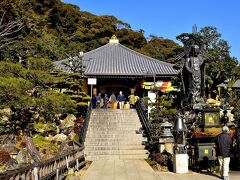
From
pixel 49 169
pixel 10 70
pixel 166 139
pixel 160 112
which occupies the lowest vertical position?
pixel 49 169

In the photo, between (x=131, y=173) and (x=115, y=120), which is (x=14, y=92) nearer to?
(x=131, y=173)

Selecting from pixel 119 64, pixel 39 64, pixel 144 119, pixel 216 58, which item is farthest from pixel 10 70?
pixel 216 58

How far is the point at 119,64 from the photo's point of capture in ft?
100

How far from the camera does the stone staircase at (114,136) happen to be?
630 inches

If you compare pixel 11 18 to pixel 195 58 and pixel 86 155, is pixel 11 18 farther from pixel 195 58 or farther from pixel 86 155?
pixel 195 58

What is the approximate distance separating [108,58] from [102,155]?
17765mm

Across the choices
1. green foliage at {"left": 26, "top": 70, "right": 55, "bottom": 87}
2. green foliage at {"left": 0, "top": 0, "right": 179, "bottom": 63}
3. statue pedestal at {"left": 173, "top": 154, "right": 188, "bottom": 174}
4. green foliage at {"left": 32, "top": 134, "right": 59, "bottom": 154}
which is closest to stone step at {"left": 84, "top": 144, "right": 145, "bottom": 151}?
green foliage at {"left": 32, "top": 134, "right": 59, "bottom": 154}

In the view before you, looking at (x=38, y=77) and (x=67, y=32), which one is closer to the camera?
(x=38, y=77)

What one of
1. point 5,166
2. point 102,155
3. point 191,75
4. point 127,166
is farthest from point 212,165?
point 5,166

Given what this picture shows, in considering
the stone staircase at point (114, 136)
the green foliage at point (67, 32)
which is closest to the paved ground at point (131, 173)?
the stone staircase at point (114, 136)

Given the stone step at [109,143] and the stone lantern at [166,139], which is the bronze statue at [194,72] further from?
the stone step at [109,143]

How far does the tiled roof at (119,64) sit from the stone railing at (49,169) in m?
15.8

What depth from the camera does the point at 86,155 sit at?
15672 mm

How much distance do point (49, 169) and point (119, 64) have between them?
22.8 metres
